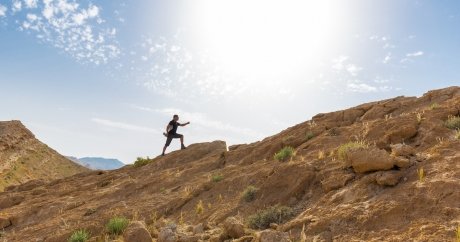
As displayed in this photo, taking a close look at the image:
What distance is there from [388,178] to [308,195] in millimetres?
1863

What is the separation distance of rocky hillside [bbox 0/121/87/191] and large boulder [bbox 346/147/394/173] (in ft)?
104

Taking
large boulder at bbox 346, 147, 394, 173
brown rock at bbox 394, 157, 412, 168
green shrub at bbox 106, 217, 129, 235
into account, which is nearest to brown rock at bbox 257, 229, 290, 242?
large boulder at bbox 346, 147, 394, 173

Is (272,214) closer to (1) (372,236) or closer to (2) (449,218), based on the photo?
(1) (372,236)

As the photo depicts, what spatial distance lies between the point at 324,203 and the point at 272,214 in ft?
3.39

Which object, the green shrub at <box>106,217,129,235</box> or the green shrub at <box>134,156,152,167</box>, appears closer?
the green shrub at <box>106,217,129,235</box>

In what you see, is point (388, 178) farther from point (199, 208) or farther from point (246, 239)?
point (199, 208)

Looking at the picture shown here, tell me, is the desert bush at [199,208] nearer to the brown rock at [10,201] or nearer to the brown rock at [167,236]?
the brown rock at [167,236]

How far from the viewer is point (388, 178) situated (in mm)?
7137

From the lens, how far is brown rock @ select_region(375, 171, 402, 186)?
7105mm

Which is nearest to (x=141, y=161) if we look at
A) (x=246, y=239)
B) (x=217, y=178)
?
(x=217, y=178)

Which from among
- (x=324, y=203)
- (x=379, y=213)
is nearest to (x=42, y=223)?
(x=324, y=203)

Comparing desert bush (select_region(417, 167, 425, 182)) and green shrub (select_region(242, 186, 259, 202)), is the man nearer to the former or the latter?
green shrub (select_region(242, 186, 259, 202))

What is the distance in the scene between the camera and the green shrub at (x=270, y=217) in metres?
7.67

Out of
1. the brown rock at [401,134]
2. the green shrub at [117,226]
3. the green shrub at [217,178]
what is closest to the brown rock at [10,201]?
the green shrub at [117,226]
